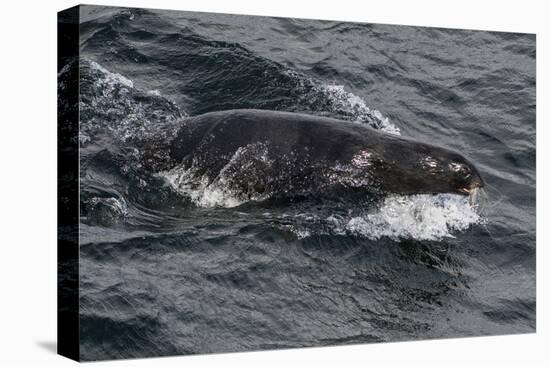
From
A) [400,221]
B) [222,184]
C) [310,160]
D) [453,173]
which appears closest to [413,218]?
[400,221]

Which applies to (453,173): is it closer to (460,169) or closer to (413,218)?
(460,169)

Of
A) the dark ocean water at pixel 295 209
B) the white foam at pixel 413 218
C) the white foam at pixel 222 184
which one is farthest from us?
the white foam at pixel 413 218

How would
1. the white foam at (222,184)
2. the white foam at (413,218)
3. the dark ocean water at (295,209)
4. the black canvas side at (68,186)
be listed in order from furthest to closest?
the white foam at (413,218) → the white foam at (222,184) → the dark ocean water at (295,209) → the black canvas side at (68,186)

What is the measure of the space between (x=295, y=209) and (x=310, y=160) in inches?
22.0

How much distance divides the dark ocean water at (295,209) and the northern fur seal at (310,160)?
186 mm

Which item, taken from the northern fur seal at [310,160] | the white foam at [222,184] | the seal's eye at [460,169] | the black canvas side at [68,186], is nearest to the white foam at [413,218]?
the northern fur seal at [310,160]

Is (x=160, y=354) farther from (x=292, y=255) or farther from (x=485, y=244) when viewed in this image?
(x=485, y=244)

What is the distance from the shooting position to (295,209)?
11312 mm

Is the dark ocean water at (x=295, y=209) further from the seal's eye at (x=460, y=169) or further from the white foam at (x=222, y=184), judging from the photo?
the seal's eye at (x=460, y=169)

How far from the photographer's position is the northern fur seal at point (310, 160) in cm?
1106

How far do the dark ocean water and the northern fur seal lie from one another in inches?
7.3

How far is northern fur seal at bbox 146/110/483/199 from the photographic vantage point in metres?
11.1

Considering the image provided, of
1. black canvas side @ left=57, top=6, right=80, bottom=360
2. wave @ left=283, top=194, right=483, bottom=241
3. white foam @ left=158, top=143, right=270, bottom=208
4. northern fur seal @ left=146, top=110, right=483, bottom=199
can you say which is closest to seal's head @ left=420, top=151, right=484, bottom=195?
northern fur seal @ left=146, top=110, right=483, bottom=199

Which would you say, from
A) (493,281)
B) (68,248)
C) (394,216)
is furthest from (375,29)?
(68,248)
